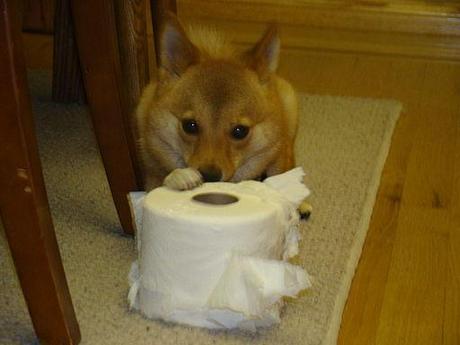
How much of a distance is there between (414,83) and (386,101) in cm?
36

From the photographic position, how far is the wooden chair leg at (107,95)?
5.07ft

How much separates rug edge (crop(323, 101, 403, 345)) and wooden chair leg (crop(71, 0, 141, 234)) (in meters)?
0.48

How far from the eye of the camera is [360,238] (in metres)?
1.73

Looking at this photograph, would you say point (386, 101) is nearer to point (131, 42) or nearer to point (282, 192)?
point (131, 42)

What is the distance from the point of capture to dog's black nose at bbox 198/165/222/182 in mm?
1548

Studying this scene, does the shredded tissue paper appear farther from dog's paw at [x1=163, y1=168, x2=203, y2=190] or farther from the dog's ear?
the dog's ear

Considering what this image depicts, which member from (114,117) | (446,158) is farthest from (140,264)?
(446,158)

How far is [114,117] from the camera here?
1621 mm

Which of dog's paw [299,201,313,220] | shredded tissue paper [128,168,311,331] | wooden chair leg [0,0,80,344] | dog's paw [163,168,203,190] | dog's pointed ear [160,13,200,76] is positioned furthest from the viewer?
dog's paw [299,201,313,220]

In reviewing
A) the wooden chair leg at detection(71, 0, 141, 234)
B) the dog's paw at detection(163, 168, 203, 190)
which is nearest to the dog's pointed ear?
the wooden chair leg at detection(71, 0, 141, 234)

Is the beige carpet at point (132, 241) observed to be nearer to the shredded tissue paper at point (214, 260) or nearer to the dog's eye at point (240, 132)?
the shredded tissue paper at point (214, 260)

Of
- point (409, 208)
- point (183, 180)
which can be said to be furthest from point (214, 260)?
point (409, 208)

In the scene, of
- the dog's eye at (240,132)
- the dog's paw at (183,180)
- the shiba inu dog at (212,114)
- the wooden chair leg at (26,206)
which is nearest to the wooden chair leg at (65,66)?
the shiba inu dog at (212,114)

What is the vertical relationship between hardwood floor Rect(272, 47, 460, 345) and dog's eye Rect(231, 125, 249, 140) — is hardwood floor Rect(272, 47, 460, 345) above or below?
below
